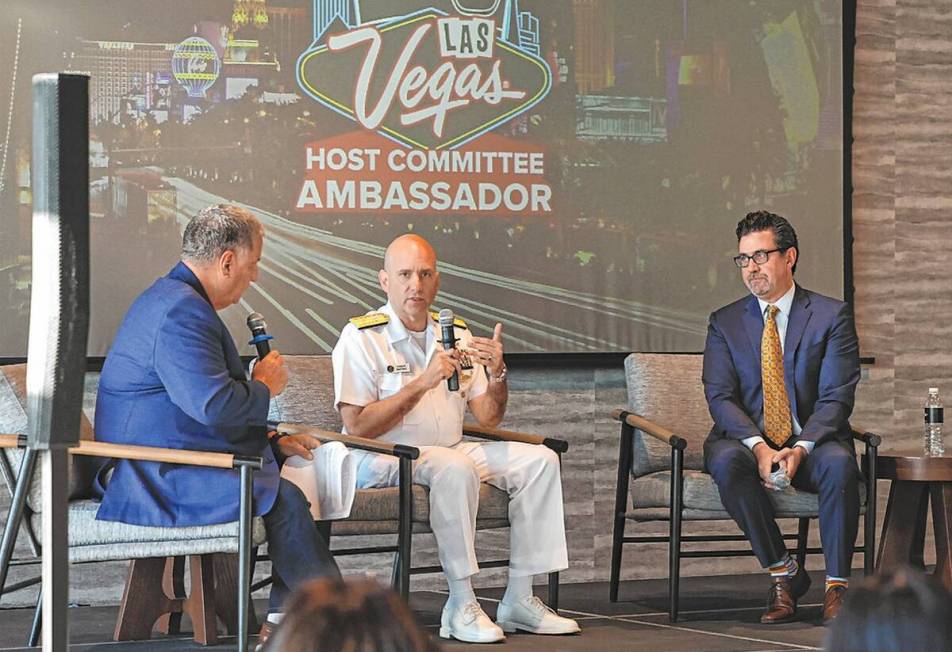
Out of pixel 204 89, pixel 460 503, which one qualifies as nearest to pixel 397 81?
pixel 204 89

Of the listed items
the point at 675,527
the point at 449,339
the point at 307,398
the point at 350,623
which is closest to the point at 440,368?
the point at 449,339

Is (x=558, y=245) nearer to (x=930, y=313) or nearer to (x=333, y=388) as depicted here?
(x=333, y=388)

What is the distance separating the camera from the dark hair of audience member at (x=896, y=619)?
32.6 inches

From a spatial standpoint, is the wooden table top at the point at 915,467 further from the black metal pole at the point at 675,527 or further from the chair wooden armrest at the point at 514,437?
the chair wooden armrest at the point at 514,437

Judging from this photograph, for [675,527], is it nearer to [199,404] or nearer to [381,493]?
[381,493]

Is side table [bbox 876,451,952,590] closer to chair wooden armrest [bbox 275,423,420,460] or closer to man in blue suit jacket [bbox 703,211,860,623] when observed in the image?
man in blue suit jacket [bbox 703,211,860,623]

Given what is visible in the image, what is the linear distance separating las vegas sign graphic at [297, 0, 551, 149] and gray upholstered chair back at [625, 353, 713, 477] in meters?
1.15

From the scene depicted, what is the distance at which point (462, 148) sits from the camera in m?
5.23

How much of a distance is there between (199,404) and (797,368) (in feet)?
6.88

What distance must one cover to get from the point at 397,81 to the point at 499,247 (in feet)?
2.41

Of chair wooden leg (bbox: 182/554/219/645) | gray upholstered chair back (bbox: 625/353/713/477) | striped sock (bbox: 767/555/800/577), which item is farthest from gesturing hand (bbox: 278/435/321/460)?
striped sock (bbox: 767/555/800/577)

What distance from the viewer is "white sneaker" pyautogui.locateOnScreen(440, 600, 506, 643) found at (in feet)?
12.8

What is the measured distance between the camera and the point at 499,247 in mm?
5246

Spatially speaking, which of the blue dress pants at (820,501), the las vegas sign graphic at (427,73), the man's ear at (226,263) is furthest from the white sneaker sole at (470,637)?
the las vegas sign graphic at (427,73)
